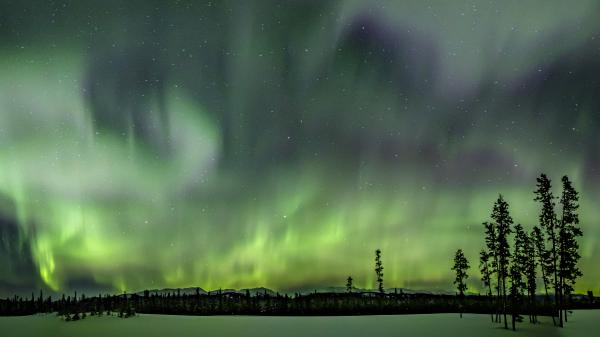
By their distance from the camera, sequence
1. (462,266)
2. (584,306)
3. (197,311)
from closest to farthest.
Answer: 1. (462,266)
2. (197,311)
3. (584,306)

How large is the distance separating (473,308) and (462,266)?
41.0 metres

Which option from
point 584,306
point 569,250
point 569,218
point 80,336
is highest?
point 569,218

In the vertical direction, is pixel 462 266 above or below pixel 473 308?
above

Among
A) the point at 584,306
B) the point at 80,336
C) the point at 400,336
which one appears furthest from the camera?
the point at 584,306

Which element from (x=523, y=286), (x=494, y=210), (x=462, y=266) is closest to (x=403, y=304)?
(x=462, y=266)

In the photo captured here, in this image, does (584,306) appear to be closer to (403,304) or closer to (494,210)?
(403,304)

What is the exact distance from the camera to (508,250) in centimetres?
5856

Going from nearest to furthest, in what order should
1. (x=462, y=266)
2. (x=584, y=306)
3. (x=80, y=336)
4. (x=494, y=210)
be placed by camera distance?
(x=80, y=336) < (x=494, y=210) < (x=462, y=266) < (x=584, y=306)

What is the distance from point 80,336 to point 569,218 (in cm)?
5642

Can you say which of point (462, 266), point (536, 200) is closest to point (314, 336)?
point (536, 200)

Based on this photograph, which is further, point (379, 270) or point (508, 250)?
point (379, 270)

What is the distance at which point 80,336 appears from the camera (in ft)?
167

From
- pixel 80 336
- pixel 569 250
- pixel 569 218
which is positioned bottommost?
pixel 80 336

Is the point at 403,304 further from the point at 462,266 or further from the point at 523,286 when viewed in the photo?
the point at 523,286
